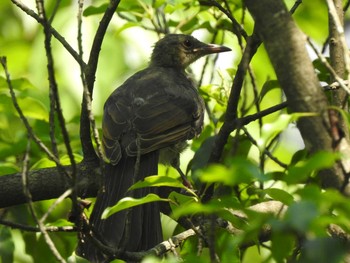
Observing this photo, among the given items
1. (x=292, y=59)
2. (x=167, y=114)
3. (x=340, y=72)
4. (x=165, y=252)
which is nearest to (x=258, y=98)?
(x=340, y=72)

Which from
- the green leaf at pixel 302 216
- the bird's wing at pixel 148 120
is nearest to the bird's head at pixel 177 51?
the bird's wing at pixel 148 120

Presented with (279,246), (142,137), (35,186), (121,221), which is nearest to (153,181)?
(279,246)

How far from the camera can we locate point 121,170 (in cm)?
509

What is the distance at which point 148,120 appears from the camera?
5.62m

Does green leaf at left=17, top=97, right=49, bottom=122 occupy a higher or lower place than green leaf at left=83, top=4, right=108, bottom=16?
lower

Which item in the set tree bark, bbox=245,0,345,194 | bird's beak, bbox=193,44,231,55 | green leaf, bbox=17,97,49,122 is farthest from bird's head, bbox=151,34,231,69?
tree bark, bbox=245,0,345,194

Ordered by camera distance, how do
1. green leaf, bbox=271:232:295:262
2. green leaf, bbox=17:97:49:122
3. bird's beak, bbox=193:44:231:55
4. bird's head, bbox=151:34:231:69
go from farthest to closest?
bird's head, bbox=151:34:231:69 → bird's beak, bbox=193:44:231:55 → green leaf, bbox=17:97:49:122 → green leaf, bbox=271:232:295:262

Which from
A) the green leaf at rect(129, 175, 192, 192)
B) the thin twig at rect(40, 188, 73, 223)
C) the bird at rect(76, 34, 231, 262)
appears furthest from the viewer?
the bird at rect(76, 34, 231, 262)

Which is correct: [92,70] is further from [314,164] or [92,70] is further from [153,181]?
[314,164]

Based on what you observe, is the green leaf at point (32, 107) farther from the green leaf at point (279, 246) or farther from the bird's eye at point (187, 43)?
the green leaf at point (279, 246)

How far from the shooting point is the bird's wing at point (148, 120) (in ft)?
17.4

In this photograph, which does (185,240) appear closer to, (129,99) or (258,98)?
(258,98)

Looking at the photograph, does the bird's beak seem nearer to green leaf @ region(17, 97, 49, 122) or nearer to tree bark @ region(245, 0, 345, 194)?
green leaf @ region(17, 97, 49, 122)

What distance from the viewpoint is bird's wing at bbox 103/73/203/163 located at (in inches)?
209
